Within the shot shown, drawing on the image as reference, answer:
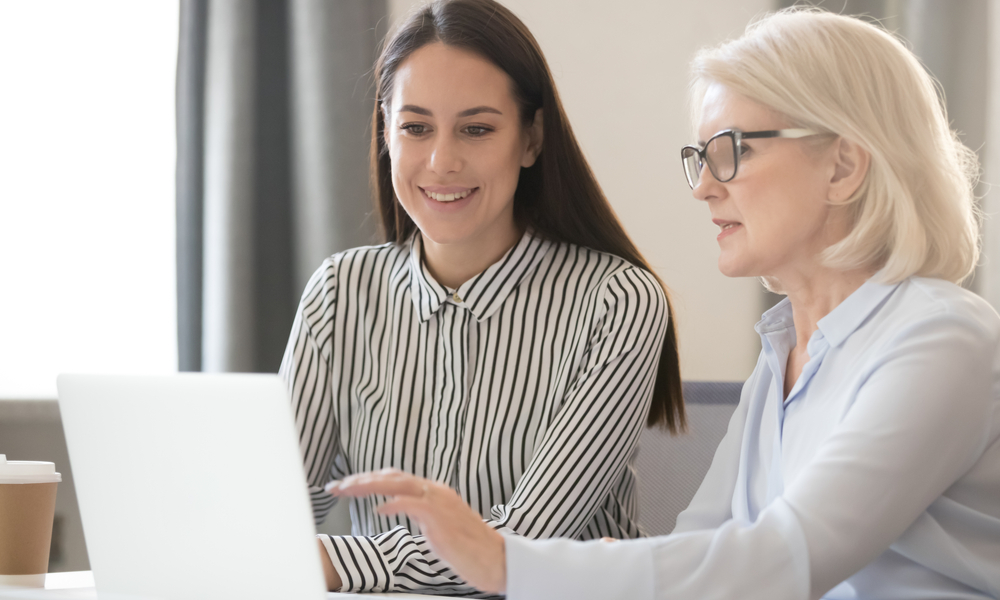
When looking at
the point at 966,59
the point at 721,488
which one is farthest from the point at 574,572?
the point at 966,59

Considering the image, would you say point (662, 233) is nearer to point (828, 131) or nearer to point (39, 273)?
point (828, 131)

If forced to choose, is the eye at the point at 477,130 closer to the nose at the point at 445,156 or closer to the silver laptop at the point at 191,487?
the nose at the point at 445,156

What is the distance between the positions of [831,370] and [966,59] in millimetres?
1472

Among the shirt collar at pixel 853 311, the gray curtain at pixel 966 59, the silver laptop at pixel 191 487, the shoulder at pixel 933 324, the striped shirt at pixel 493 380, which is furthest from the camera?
the gray curtain at pixel 966 59

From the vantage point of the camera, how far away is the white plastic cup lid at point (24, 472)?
95cm

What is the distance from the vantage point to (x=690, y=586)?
0.74 m

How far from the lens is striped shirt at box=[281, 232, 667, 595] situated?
48.9 inches

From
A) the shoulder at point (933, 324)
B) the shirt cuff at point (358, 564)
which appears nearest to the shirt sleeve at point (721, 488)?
the shoulder at point (933, 324)

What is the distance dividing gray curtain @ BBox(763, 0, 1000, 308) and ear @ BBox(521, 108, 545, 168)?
1.11 metres

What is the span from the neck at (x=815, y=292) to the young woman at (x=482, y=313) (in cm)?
26

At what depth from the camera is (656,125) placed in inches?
90.6

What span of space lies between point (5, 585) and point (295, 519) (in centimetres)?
46

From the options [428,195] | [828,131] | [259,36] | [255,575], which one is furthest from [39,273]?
[828,131]

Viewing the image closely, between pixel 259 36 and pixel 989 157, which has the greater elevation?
pixel 259 36
